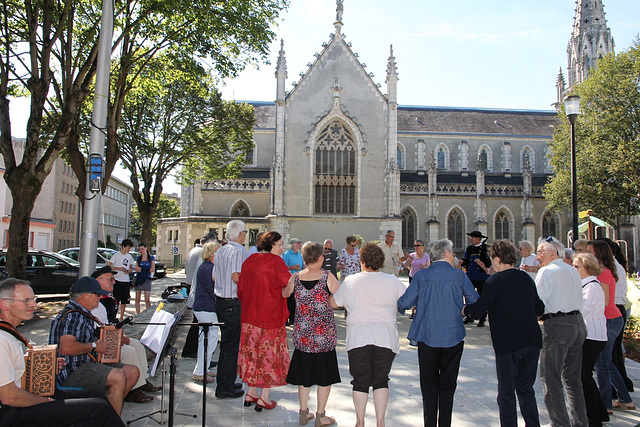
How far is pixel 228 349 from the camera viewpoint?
5777 millimetres

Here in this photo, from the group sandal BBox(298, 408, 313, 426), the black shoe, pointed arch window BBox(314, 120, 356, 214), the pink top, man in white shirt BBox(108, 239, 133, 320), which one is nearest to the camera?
sandal BBox(298, 408, 313, 426)

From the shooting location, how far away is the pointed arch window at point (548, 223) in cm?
3706

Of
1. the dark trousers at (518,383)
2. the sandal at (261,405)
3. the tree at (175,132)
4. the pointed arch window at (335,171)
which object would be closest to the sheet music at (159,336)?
the sandal at (261,405)

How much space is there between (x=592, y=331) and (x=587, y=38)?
50665 millimetres

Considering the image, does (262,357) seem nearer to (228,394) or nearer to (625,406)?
(228,394)

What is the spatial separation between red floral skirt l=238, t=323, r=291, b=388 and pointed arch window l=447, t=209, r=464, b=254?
32320 mm

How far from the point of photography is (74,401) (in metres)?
3.68

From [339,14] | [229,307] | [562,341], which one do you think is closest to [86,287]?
[229,307]

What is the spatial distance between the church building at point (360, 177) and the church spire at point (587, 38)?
9.34 m

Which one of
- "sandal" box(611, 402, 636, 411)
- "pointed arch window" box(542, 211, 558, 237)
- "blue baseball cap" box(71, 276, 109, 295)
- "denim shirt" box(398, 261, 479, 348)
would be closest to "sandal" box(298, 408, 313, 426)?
"denim shirt" box(398, 261, 479, 348)

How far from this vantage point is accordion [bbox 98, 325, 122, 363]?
4.43m

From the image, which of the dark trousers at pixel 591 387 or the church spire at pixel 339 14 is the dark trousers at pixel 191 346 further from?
the church spire at pixel 339 14

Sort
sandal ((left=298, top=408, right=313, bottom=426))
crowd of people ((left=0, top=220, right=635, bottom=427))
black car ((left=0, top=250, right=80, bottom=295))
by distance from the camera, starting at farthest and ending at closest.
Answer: black car ((left=0, top=250, right=80, bottom=295)) → sandal ((left=298, top=408, right=313, bottom=426)) → crowd of people ((left=0, top=220, right=635, bottom=427))

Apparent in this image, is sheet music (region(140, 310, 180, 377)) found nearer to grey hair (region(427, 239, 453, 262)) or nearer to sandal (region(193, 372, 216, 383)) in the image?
sandal (region(193, 372, 216, 383))
